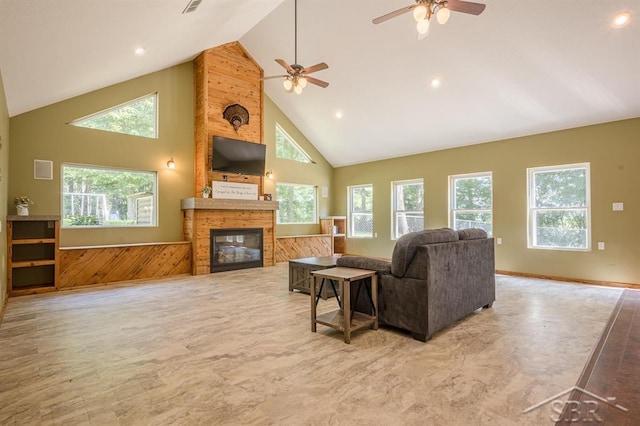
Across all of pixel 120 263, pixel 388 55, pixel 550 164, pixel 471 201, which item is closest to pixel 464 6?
pixel 388 55

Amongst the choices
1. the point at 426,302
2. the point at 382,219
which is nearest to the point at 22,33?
the point at 426,302

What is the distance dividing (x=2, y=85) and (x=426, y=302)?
5175 mm

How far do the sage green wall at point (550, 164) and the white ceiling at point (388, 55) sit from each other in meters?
0.25

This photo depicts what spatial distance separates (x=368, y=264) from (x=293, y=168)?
603cm

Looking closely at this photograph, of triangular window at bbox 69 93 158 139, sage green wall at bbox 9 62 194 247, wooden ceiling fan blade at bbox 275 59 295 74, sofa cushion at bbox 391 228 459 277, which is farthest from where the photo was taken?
triangular window at bbox 69 93 158 139

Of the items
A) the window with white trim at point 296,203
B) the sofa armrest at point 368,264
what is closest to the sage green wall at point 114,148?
the window with white trim at point 296,203

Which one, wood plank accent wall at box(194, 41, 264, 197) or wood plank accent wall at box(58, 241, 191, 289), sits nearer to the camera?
wood plank accent wall at box(58, 241, 191, 289)

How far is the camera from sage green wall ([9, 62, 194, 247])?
5379 millimetres

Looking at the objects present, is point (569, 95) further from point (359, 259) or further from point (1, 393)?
point (1, 393)

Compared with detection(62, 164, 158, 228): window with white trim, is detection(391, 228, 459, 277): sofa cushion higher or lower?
lower

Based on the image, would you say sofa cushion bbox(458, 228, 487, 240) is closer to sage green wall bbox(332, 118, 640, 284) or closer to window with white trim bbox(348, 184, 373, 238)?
sage green wall bbox(332, 118, 640, 284)

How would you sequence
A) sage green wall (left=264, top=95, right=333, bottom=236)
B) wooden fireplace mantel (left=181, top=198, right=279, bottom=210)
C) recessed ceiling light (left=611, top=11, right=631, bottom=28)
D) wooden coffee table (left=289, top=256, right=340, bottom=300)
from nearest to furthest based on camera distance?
recessed ceiling light (left=611, top=11, right=631, bottom=28) < wooden coffee table (left=289, top=256, right=340, bottom=300) < wooden fireplace mantel (left=181, top=198, right=279, bottom=210) < sage green wall (left=264, top=95, right=333, bottom=236)

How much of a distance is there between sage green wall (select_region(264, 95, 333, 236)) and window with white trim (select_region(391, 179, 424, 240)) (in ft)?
7.08

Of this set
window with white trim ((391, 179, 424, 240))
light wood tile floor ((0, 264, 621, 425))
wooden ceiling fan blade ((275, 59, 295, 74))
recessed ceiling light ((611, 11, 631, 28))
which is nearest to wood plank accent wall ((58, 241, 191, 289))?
light wood tile floor ((0, 264, 621, 425))
